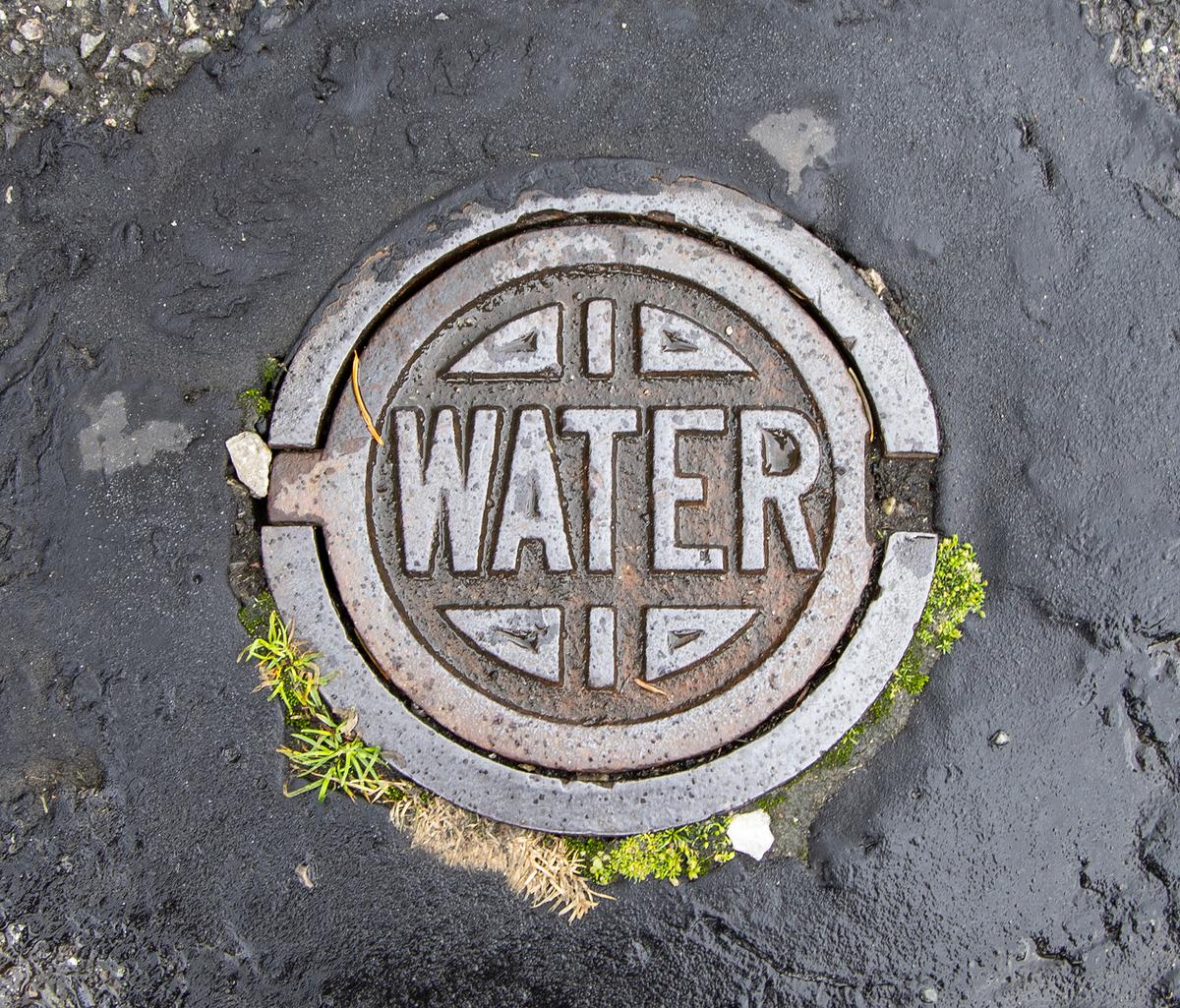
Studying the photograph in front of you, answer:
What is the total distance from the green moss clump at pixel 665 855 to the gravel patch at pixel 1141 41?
205 cm

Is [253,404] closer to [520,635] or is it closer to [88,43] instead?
[520,635]

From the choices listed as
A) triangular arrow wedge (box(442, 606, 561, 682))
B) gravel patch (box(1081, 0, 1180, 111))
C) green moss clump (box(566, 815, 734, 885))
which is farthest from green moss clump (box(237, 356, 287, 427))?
gravel patch (box(1081, 0, 1180, 111))

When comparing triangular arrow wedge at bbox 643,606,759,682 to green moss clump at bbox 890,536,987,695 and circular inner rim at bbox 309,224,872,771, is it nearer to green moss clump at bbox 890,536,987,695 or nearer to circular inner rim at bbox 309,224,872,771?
circular inner rim at bbox 309,224,872,771

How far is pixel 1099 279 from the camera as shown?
6.38 ft

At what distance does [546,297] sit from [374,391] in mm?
466

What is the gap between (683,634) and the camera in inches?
74.7

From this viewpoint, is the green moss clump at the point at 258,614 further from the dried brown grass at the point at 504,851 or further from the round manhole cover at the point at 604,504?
the dried brown grass at the point at 504,851

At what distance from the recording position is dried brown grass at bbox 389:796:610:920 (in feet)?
6.17

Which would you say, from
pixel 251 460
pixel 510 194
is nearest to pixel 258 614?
pixel 251 460

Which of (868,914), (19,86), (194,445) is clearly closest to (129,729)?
(194,445)

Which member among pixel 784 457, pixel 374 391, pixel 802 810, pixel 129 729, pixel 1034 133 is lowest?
pixel 802 810

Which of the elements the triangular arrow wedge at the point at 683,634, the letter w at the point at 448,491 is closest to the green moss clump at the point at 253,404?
the letter w at the point at 448,491

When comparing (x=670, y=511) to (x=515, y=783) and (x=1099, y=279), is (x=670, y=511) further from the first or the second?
(x=1099, y=279)

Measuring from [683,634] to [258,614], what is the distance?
1.01 m
